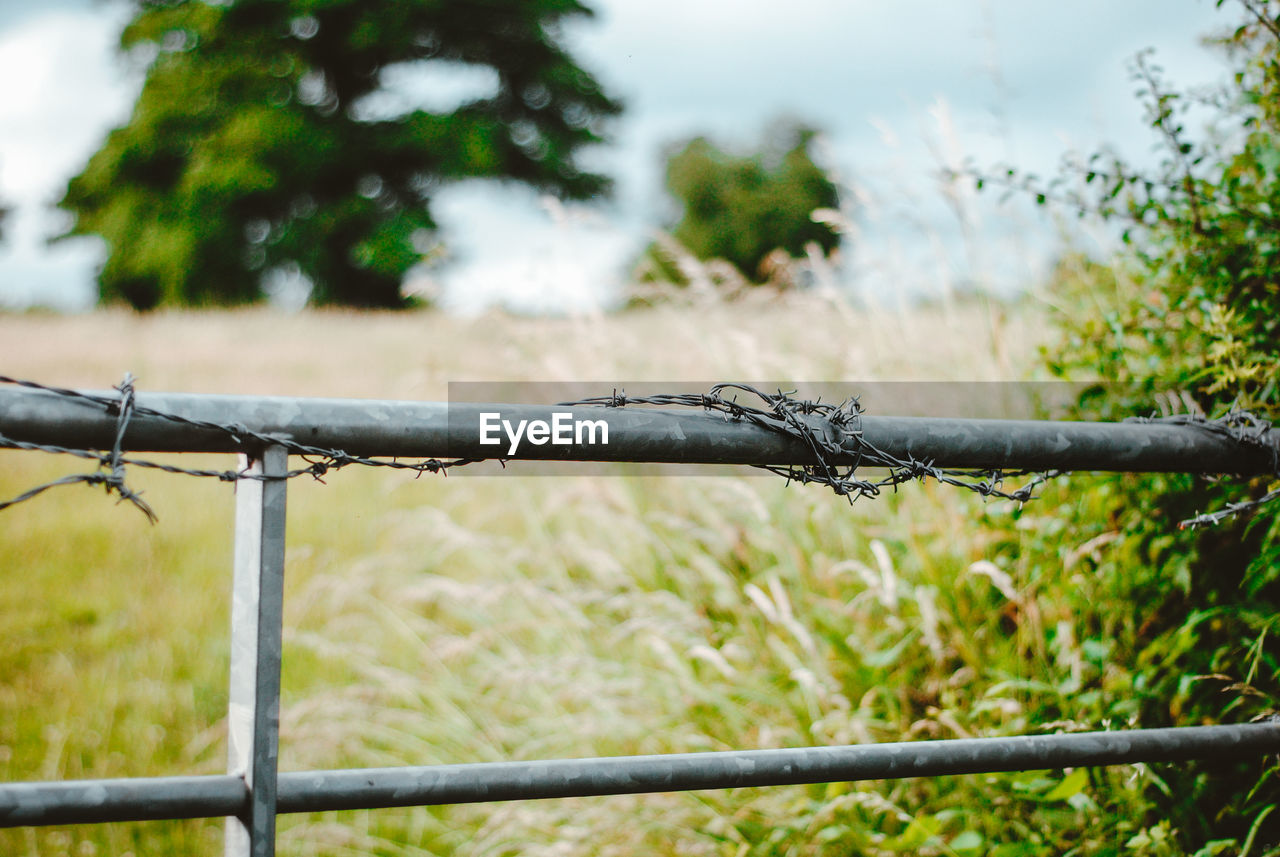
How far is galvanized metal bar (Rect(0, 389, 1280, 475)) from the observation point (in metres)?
0.76

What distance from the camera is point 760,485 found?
121 inches

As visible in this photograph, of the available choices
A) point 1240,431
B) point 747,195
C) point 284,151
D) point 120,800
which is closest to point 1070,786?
point 1240,431

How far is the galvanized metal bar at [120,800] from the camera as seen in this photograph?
73cm

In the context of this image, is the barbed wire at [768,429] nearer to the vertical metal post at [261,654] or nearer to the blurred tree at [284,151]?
the vertical metal post at [261,654]

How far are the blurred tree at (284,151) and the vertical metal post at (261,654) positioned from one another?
69.5 feet

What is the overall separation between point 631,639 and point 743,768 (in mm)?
1921

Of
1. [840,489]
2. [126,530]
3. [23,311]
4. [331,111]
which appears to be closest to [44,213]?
[331,111]

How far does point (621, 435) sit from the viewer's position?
91 cm

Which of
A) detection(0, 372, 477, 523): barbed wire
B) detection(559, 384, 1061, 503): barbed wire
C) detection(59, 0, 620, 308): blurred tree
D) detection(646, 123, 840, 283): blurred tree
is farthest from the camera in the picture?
detection(646, 123, 840, 283): blurred tree

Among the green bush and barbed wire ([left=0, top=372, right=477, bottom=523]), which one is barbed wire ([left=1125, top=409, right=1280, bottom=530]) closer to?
the green bush

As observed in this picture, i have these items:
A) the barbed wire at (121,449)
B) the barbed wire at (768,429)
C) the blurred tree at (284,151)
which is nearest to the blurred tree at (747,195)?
the blurred tree at (284,151)

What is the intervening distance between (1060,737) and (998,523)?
108 cm

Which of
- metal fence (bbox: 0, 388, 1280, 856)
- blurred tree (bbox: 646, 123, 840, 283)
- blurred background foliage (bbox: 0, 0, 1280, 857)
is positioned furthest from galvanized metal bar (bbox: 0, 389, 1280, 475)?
blurred tree (bbox: 646, 123, 840, 283)

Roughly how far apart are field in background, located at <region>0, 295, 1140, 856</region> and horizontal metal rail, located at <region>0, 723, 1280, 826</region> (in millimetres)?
342
